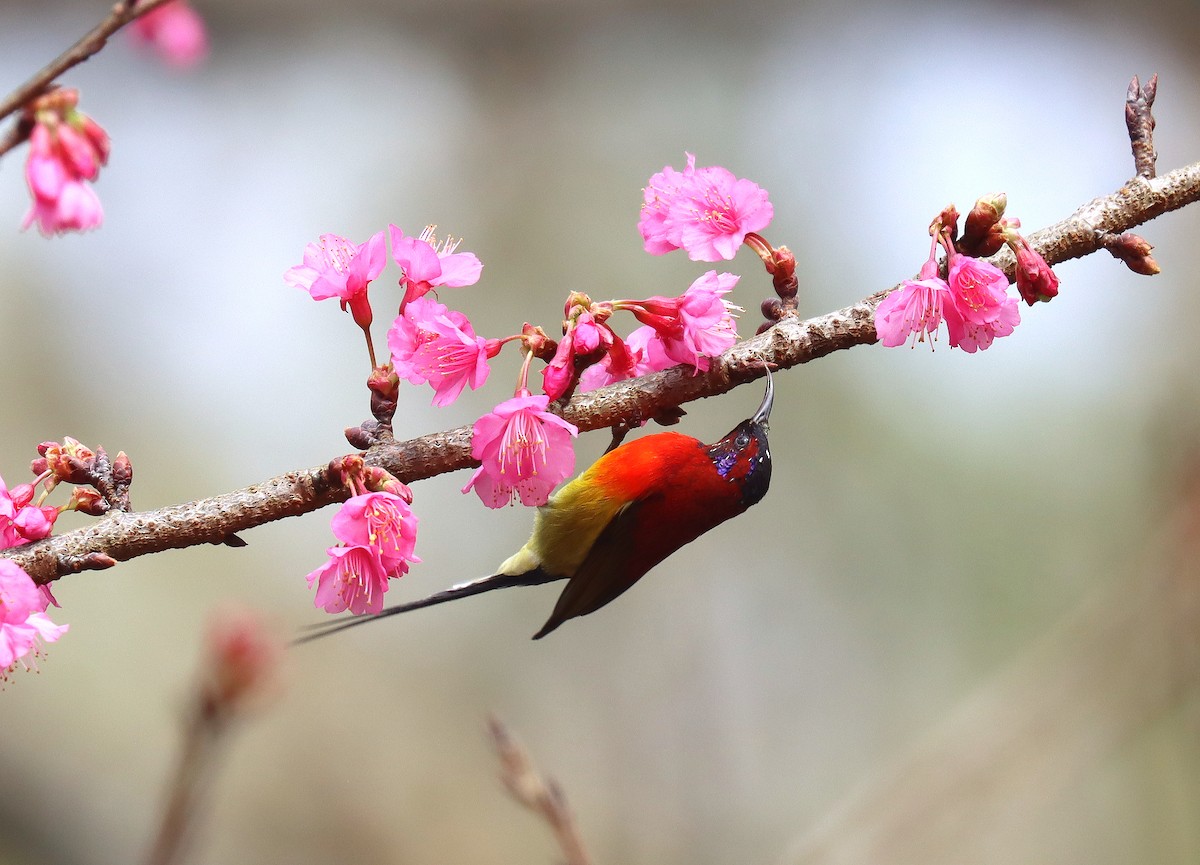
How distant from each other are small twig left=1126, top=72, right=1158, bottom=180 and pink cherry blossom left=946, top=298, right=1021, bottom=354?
372 mm

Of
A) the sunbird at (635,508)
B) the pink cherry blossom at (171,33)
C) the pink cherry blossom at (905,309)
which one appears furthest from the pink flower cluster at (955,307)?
the pink cherry blossom at (171,33)

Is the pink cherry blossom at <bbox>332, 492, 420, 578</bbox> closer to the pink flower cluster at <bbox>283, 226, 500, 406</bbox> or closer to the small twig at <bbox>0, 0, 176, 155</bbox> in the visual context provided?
the pink flower cluster at <bbox>283, 226, 500, 406</bbox>

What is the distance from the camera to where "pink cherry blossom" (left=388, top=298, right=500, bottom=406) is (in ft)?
4.87

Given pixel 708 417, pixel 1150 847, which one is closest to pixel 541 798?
pixel 708 417

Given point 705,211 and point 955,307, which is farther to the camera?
point 705,211

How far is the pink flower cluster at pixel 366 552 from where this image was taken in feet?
4.38

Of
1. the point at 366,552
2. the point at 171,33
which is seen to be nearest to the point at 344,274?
the point at 366,552

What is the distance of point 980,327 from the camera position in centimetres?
157

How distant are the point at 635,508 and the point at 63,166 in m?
1.38

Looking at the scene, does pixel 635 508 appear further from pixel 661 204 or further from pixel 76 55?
pixel 76 55

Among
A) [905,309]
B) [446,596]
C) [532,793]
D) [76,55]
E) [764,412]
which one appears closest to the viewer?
[76,55]

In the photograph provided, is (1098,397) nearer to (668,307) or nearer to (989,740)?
(989,740)

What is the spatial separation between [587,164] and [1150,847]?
6.71 meters

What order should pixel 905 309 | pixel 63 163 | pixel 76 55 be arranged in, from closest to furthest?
pixel 76 55 < pixel 63 163 < pixel 905 309
